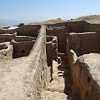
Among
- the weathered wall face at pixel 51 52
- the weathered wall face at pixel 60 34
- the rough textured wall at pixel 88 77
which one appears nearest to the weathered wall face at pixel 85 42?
the weathered wall face at pixel 51 52

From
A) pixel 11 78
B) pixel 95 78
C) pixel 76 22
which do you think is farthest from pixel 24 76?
pixel 76 22

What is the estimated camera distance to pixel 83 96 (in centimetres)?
1206

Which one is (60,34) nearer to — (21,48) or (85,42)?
(85,42)

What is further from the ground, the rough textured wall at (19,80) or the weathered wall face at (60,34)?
the rough textured wall at (19,80)

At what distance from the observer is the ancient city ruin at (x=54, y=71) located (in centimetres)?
871

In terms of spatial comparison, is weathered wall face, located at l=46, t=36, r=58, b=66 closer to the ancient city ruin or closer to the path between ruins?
the ancient city ruin

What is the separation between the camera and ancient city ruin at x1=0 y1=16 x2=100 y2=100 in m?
8.71

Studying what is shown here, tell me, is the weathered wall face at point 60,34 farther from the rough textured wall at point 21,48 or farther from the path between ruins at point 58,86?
the rough textured wall at point 21,48

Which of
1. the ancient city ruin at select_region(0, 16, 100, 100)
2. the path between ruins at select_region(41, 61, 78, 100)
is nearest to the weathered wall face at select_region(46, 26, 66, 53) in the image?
the ancient city ruin at select_region(0, 16, 100, 100)

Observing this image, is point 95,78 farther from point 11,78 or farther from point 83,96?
point 11,78

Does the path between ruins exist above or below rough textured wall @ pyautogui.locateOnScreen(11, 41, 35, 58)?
below

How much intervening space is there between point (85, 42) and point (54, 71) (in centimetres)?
533

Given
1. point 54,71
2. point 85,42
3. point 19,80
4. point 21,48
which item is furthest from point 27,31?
point 19,80

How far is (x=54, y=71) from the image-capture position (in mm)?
18453
